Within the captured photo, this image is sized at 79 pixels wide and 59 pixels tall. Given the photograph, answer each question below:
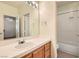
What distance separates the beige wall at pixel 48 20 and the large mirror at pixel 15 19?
34 cm

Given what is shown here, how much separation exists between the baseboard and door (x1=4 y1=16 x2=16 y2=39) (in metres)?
2.44

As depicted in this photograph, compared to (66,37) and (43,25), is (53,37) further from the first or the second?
(66,37)

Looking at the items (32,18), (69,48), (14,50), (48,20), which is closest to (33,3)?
(32,18)

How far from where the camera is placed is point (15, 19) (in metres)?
2.22

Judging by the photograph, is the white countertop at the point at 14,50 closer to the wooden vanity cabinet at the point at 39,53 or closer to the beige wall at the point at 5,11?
the wooden vanity cabinet at the point at 39,53

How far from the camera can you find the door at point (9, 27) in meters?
1.94

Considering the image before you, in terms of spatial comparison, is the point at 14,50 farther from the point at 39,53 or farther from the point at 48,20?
the point at 48,20

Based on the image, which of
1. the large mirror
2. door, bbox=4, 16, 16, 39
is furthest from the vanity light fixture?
door, bbox=4, 16, 16, 39

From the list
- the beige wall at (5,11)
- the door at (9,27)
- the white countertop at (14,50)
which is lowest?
the white countertop at (14,50)

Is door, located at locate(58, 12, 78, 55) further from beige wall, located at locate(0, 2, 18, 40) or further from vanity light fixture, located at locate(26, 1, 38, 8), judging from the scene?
beige wall, located at locate(0, 2, 18, 40)

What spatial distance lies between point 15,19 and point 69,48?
2549mm

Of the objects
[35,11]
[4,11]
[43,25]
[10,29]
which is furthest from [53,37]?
[4,11]

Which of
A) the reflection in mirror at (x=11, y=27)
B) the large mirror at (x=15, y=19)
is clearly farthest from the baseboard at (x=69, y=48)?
the reflection in mirror at (x=11, y=27)

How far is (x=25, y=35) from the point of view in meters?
2.64
